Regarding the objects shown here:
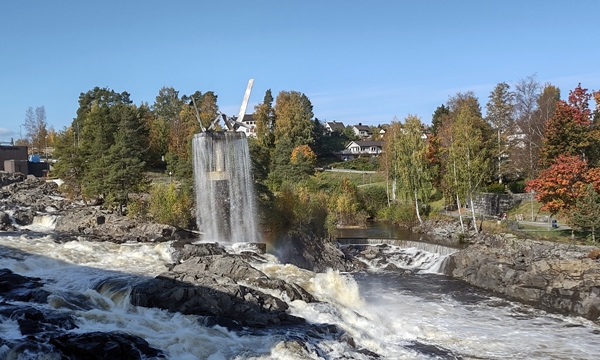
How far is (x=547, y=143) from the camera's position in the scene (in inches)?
1607

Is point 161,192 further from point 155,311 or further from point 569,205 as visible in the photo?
point 569,205

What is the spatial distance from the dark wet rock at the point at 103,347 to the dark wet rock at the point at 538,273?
19718 mm

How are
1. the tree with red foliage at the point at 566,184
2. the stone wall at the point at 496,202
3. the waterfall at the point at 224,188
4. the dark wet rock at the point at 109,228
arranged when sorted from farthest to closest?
the stone wall at the point at 496,202 < the tree with red foliage at the point at 566,184 < the dark wet rock at the point at 109,228 < the waterfall at the point at 224,188

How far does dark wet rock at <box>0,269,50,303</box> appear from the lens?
17.2m

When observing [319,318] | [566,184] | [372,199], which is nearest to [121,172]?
[319,318]

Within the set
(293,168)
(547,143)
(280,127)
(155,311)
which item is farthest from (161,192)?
(280,127)

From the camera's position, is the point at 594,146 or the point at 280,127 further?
the point at 280,127

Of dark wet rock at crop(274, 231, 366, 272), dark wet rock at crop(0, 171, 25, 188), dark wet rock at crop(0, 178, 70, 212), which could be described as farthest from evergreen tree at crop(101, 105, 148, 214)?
dark wet rock at crop(0, 171, 25, 188)

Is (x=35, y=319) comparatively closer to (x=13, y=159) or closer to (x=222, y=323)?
(x=222, y=323)

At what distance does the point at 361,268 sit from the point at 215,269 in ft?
42.1

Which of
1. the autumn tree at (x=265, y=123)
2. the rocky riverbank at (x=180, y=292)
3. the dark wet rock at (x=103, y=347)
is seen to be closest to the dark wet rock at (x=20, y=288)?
the rocky riverbank at (x=180, y=292)

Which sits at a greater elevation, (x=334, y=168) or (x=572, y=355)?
(x=334, y=168)

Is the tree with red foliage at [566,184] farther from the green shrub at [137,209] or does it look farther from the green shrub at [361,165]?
the green shrub at [361,165]

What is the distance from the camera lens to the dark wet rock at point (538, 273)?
81.1 ft
